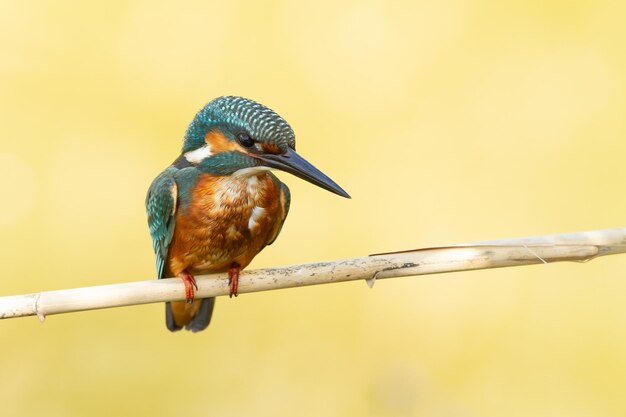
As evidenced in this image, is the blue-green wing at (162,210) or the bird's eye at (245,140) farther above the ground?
the bird's eye at (245,140)

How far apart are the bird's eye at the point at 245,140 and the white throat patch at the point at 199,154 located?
0.16 metres

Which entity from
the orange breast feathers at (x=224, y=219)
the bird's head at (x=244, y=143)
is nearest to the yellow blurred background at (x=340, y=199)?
the orange breast feathers at (x=224, y=219)

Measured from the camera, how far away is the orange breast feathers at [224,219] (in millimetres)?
3135

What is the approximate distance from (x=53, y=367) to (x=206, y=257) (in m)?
1.56

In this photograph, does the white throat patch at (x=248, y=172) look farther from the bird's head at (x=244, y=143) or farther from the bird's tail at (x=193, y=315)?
the bird's tail at (x=193, y=315)

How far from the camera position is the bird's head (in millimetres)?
2873

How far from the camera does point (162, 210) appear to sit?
3201 mm

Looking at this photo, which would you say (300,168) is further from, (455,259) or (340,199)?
(340,199)

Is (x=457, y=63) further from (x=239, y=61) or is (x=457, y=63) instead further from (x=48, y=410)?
(x=48, y=410)

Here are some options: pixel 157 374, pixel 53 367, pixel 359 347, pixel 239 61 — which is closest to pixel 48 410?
pixel 53 367

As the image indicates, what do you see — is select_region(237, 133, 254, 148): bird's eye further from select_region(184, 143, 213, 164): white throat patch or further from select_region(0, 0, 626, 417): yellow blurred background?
select_region(0, 0, 626, 417): yellow blurred background

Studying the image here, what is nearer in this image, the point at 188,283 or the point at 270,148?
the point at 270,148

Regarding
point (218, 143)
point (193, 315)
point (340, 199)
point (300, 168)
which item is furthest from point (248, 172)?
point (340, 199)

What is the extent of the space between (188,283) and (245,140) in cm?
49
